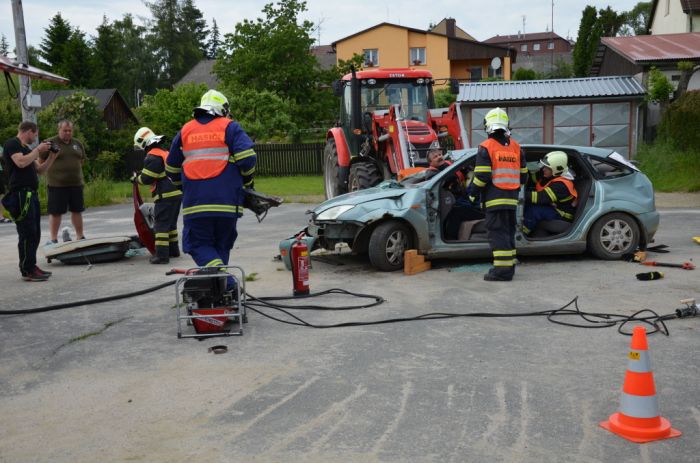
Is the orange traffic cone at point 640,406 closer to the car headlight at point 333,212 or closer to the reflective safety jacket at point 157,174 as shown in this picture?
the car headlight at point 333,212

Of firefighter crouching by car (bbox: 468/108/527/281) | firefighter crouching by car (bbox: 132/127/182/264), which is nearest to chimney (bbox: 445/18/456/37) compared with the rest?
firefighter crouching by car (bbox: 132/127/182/264)

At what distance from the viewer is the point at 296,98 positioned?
40750mm

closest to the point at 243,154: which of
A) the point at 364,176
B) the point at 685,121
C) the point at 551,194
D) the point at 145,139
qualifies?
the point at 145,139

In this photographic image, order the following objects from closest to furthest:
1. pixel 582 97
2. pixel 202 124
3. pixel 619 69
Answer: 1. pixel 202 124
2. pixel 582 97
3. pixel 619 69

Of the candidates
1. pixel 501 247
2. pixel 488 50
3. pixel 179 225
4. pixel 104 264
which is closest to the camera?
pixel 501 247

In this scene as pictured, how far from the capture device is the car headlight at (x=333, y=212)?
873 centimetres

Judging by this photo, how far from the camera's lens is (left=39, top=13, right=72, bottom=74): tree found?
61938 mm

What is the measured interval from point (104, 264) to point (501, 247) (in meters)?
5.35

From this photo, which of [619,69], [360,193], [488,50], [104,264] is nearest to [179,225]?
[104,264]

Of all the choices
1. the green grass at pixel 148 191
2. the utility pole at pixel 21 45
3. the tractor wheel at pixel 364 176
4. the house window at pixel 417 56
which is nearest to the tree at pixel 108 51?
the house window at pixel 417 56

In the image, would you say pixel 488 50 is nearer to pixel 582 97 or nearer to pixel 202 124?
pixel 582 97

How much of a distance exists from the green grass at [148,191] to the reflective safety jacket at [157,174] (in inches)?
340

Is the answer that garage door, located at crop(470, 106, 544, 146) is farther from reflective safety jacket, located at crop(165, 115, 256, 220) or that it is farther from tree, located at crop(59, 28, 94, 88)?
tree, located at crop(59, 28, 94, 88)

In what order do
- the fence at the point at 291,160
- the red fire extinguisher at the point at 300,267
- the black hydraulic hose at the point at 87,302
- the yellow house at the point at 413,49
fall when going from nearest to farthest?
the black hydraulic hose at the point at 87,302 → the red fire extinguisher at the point at 300,267 → the fence at the point at 291,160 → the yellow house at the point at 413,49
